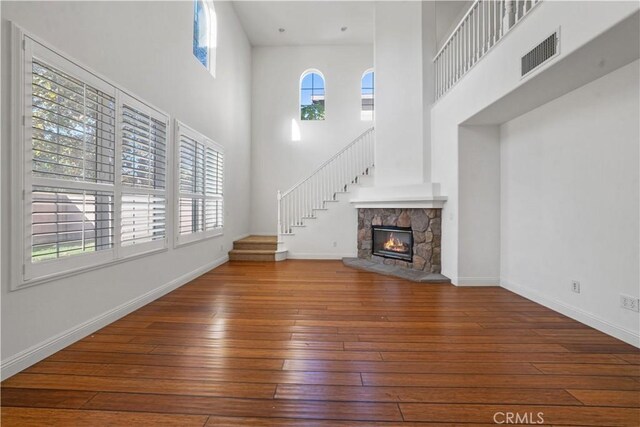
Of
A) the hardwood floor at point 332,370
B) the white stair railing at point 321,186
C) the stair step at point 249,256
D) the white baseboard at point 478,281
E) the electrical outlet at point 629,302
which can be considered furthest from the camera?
the white stair railing at point 321,186

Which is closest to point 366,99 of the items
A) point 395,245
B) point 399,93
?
point 399,93

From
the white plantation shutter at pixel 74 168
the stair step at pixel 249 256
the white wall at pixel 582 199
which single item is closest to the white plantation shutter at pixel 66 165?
the white plantation shutter at pixel 74 168

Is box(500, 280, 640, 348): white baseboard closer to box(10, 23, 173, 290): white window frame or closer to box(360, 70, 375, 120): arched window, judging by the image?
box(10, 23, 173, 290): white window frame

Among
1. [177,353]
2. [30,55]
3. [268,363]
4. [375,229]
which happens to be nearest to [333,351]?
[268,363]

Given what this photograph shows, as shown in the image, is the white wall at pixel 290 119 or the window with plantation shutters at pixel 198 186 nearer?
the window with plantation shutters at pixel 198 186

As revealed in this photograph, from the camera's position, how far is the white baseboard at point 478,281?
394 cm

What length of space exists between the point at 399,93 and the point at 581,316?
4.03m

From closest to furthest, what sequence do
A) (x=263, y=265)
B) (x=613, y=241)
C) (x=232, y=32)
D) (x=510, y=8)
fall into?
(x=613, y=241) → (x=510, y=8) → (x=263, y=265) → (x=232, y=32)

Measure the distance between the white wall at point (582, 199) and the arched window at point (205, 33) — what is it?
4878 mm

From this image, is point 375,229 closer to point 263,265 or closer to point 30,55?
point 263,265

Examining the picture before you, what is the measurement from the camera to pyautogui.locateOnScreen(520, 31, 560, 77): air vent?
2.26 meters

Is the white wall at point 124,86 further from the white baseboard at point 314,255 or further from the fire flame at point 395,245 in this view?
the fire flame at point 395,245

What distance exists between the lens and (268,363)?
6.52ft

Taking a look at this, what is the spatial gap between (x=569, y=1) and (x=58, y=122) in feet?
13.0
